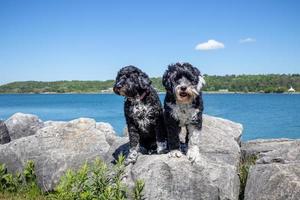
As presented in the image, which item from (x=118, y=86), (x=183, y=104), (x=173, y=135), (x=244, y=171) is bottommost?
(x=244, y=171)

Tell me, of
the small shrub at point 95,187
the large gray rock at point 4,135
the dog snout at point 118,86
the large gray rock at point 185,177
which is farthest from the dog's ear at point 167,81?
Result: the large gray rock at point 4,135

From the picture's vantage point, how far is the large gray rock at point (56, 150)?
958cm

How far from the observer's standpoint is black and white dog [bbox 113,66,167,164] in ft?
24.7

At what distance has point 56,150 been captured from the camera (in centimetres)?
992

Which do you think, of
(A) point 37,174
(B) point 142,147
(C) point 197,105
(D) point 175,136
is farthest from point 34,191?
(C) point 197,105

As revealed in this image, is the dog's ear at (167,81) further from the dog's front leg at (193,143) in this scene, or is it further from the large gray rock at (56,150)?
the large gray rock at (56,150)

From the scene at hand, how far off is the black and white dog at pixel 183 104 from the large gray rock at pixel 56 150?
2.38m

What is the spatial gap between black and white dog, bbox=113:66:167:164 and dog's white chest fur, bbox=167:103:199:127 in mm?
521

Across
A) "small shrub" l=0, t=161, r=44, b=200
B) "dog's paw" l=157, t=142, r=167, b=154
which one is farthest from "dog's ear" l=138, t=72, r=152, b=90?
"small shrub" l=0, t=161, r=44, b=200

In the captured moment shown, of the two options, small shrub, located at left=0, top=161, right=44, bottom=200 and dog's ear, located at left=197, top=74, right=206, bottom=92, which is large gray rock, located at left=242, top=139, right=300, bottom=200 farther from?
small shrub, located at left=0, top=161, right=44, bottom=200

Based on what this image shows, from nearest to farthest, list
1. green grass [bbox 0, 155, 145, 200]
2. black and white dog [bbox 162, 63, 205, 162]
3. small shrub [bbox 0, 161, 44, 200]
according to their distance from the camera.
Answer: green grass [bbox 0, 155, 145, 200]
black and white dog [bbox 162, 63, 205, 162]
small shrub [bbox 0, 161, 44, 200]

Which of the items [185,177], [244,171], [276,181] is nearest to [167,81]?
[185,177]

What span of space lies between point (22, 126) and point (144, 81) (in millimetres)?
7609

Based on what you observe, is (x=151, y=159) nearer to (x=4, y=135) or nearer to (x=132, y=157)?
(x=132, y=157)
